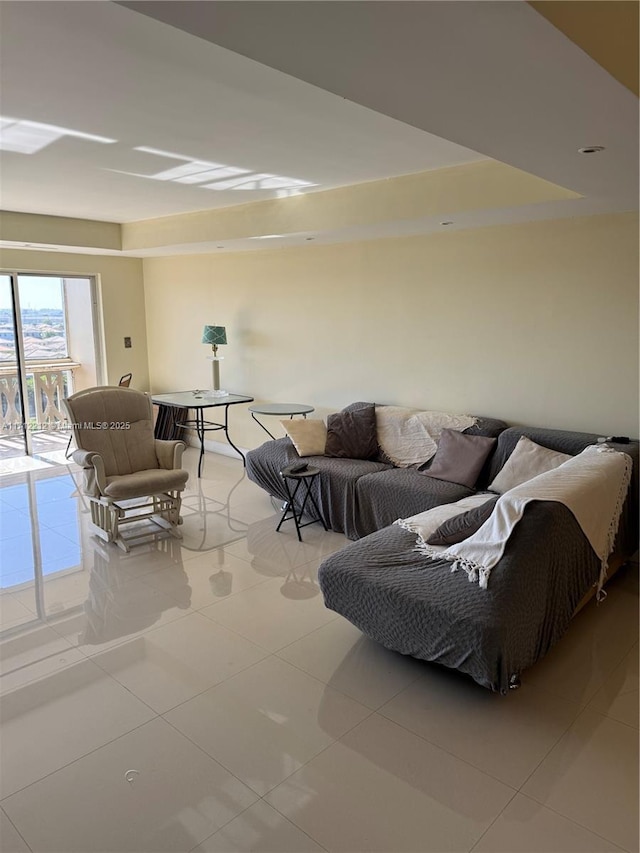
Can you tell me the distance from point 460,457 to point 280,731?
2.47 metres

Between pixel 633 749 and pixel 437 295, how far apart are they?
11.4 feet

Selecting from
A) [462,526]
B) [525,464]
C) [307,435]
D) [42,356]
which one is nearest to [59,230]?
[42,356]

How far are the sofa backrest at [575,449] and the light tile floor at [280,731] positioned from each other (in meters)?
0.31

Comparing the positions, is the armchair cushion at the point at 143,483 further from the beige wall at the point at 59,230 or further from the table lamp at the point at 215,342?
the beige wall at the point at 59,230

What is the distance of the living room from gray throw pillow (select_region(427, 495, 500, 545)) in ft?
2.30

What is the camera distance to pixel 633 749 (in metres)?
2.34

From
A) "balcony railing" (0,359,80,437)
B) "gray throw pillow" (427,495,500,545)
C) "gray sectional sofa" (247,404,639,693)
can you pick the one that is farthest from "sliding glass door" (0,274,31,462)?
"gray throw pillow" (427,495,500,545)

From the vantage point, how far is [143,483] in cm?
441

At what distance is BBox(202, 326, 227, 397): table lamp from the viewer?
635 cm

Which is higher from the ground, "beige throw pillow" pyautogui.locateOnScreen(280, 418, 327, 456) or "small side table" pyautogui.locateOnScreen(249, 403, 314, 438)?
"small side table" pyautogui.locateOnScreen(249, 403, 314, 438)

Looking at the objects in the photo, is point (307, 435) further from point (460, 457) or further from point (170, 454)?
point (460, 457)

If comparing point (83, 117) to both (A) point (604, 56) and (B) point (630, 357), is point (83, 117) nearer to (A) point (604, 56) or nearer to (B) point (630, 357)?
(A) point (604, 56)

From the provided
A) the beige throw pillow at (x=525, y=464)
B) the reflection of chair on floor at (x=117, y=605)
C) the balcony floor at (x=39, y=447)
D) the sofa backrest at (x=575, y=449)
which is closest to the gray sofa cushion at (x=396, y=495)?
the beige throw pillow at (x=525, y=464)

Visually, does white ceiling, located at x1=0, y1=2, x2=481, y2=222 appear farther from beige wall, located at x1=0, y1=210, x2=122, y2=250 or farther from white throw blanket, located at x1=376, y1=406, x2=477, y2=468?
white throw blanket, located at x1=376, y1=406, x2=477, y2=468
